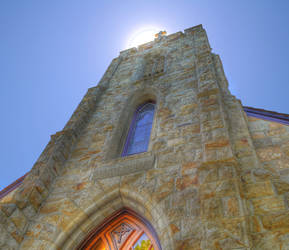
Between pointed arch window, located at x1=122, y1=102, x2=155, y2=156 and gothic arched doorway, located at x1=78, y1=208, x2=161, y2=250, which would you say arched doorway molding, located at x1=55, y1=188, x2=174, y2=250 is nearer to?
gothic arched doorway, located at x1=78, y1=208, x2=161, y2=250

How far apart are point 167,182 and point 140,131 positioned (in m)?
3.04

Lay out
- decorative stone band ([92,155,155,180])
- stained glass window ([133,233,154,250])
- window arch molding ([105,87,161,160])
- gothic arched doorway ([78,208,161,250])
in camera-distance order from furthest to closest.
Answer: window arch molding ([105,87,161,160]), decorative stone band ([92,155,155,180]), gothic arched doorway ([78,208,161,250]), stained glass window ([133,233,154,250])

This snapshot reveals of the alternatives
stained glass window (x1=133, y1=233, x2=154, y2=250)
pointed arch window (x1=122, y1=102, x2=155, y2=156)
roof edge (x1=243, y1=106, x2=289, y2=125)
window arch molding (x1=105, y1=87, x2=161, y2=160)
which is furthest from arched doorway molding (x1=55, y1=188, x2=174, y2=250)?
roof edge (x1=243, y1=106, x2=289, y2=125)

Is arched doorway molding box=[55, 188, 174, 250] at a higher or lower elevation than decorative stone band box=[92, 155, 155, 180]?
lower

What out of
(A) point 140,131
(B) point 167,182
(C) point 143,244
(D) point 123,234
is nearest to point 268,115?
(B) point 167,182

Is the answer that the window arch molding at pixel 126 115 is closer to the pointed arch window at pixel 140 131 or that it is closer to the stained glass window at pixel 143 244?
the pointed arch window at pixel 140 131

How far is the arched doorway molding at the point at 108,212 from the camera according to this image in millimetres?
4742

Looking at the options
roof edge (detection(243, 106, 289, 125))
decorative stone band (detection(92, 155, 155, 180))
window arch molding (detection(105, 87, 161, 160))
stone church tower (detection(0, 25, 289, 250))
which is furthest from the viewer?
window arch molding (detection(105, 87, 161, 160))

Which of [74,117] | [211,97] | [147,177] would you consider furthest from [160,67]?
Answer: [147,177]

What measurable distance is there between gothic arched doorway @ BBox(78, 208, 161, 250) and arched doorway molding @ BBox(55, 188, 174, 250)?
3.8 inches

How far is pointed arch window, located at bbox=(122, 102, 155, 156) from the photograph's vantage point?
23.9 ft

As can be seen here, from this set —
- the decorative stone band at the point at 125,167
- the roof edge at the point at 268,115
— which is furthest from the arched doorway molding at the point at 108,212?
the roof edge at the point at 268,115

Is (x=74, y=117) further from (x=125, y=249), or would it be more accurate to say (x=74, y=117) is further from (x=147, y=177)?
(x=125, y=249)

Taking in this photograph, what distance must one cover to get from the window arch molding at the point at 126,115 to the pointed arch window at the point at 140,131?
11cm
